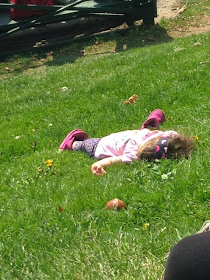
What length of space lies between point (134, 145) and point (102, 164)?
0.42 meters

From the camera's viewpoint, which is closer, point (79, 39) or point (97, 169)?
point (97, 169)

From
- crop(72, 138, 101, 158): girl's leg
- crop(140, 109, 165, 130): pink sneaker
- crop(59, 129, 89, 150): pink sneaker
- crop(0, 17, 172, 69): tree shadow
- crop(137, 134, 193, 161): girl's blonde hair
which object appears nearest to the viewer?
crop(137, 134, 193, 161): girl's blonde hair

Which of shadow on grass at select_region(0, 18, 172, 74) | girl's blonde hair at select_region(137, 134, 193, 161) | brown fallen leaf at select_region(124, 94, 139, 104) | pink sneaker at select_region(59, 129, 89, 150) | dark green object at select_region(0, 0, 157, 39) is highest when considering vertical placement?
girl's blonde hair at select_region(137, 134, 193, 161)

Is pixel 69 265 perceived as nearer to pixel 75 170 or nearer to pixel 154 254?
pixel 154 254

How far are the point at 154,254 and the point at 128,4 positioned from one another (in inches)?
525

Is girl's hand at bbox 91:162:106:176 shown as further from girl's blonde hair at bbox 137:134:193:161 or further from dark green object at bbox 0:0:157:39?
dark green object at bbox 0:0:157:39

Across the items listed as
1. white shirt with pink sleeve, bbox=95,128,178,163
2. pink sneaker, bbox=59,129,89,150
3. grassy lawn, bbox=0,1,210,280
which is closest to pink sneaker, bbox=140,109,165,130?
grassy lawn, bbox=0,1,210,280

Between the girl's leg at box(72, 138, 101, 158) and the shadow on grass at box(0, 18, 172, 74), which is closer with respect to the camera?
the girl's leg at box(72, 138, 101, 158)

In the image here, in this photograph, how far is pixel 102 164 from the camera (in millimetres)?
Result: 5129

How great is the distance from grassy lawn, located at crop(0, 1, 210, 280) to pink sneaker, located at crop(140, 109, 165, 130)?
0.34 feet

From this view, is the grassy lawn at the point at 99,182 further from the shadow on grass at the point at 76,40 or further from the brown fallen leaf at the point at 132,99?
the shadow on grass at the point at 76,40

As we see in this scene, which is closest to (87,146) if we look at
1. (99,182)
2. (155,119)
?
(155,119)

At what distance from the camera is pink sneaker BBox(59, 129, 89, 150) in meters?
6.15

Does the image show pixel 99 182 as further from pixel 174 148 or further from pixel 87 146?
pixel 87 146
